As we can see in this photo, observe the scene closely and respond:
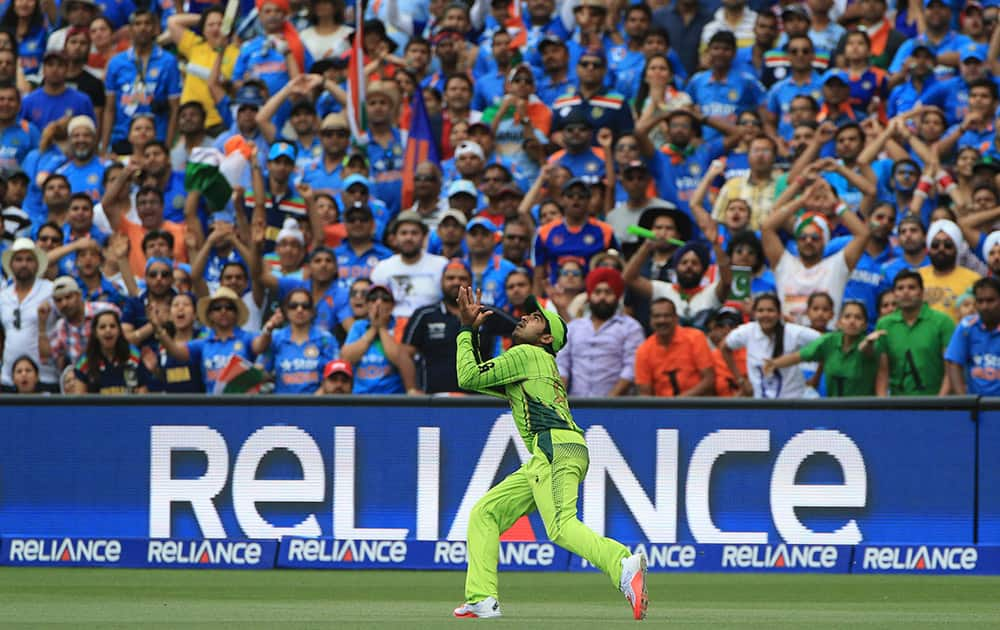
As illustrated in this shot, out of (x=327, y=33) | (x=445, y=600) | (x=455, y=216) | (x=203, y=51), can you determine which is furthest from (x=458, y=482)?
(x=203, y=51)

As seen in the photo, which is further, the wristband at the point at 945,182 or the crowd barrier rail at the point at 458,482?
the wristband at the point at 945,182

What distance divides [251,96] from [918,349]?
28.0ft

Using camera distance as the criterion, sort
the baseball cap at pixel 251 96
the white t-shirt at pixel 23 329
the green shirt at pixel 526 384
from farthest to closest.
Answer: the baseball cap at pixel 251 96 → the white t-shirt at pixel 23 329 → the green shirt at pixel 526 384

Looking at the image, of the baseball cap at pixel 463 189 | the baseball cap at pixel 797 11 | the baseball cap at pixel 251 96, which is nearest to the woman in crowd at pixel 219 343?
the baseball cap at pixel 463 189

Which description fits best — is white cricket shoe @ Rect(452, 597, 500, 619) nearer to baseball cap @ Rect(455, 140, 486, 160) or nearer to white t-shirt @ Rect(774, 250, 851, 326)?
white t-shirt @ Rect(774, 250, 851, 326)

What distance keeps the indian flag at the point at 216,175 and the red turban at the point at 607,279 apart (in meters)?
4.72

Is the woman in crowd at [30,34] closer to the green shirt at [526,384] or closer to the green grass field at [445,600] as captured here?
the green grass field at [445,600]

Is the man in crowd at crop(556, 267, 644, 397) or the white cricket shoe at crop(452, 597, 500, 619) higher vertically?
the man in crowd at crop(556, 267, 644, 397)

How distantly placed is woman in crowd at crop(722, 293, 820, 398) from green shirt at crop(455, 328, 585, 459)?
4445mm

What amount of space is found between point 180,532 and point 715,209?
6.09 metres

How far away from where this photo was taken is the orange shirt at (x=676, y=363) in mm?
14562

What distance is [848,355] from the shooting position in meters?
14.3

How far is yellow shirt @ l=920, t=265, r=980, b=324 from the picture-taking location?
49.0ft

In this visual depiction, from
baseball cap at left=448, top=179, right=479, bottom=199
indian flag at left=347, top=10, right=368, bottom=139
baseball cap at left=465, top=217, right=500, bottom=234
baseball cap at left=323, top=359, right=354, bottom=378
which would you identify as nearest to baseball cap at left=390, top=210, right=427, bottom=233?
baseball cap at left=465, top=217, right=500, bottom=234
